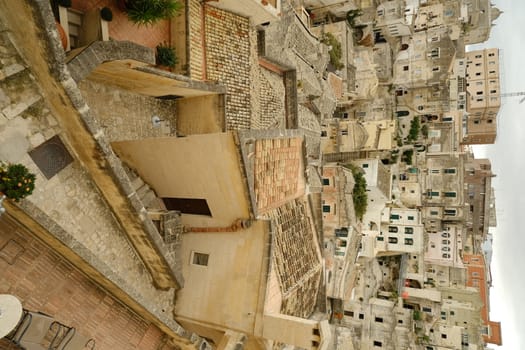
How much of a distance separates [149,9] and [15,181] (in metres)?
5.51

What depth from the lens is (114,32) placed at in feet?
30.5

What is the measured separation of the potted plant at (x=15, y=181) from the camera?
537 centimetres

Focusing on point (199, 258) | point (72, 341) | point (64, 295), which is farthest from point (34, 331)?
point (199, 258)

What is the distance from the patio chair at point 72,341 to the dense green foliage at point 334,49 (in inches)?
966

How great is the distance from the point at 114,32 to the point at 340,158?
70.7 ft

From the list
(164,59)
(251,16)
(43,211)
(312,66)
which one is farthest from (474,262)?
(43,211)

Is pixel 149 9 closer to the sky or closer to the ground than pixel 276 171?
closer to the sky

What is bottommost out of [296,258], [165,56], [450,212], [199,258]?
[450,212]

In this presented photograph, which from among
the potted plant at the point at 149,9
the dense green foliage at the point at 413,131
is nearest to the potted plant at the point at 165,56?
the potted plant at the point at 149,9

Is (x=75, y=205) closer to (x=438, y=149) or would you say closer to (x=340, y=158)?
(x=340, y=158)

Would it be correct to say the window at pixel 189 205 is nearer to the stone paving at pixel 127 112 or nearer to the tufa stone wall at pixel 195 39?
the stone paving at pixel 127 112

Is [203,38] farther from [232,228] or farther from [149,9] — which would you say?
[232,228]

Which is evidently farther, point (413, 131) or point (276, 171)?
point (413, 131)

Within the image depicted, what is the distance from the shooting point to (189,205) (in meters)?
10.3
